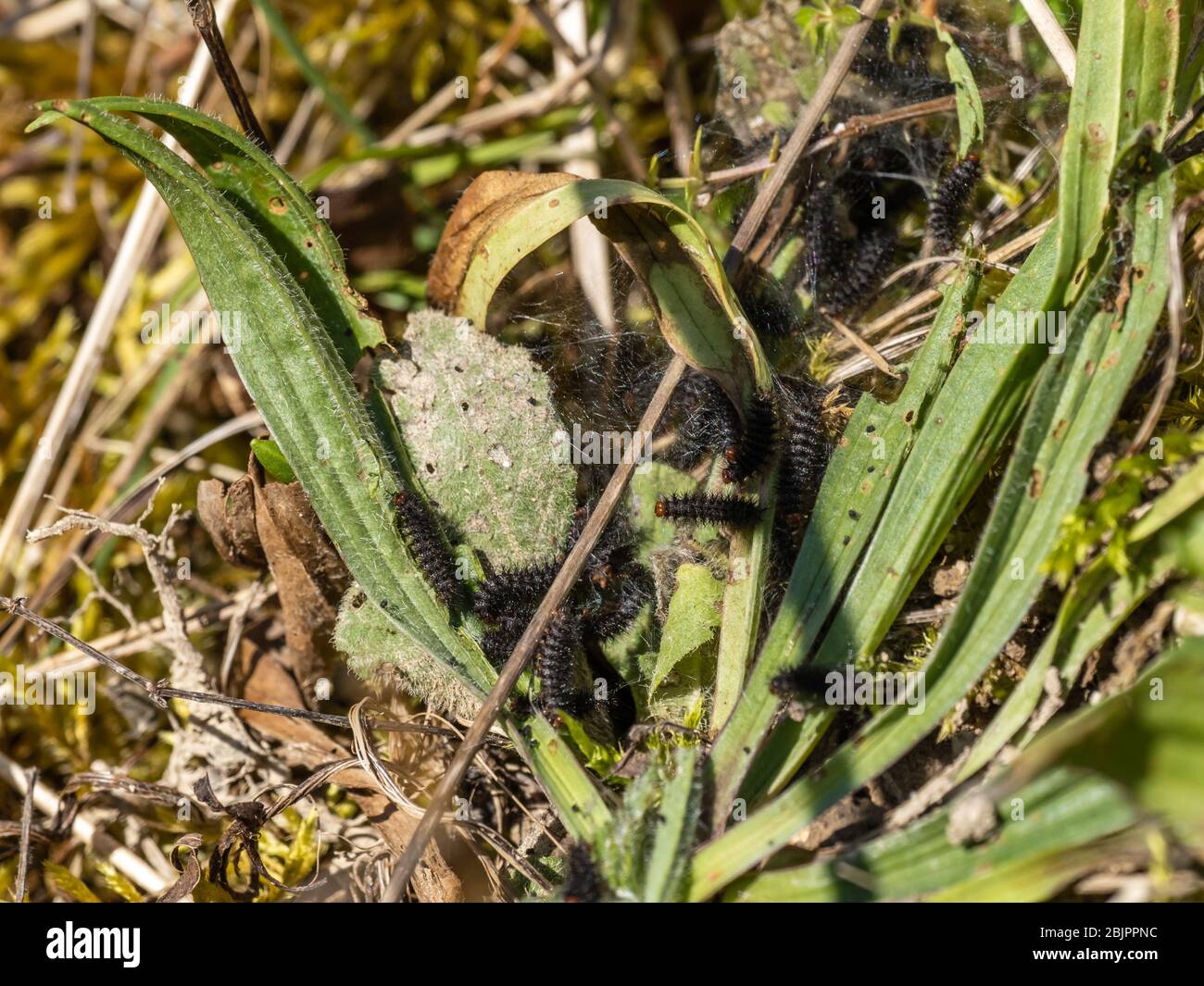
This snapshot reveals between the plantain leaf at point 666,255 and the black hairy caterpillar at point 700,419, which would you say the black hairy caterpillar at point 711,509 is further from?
the plantain leaf at point 666,255

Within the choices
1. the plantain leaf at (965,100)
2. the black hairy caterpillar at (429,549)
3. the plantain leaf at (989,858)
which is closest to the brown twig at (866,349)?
the plantain leaf at (965,100)

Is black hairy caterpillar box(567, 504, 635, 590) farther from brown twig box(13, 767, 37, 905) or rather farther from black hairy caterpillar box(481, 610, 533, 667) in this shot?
brown twig box(13, 767, 37, 905)
